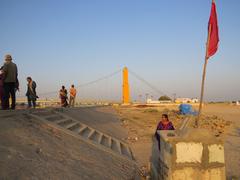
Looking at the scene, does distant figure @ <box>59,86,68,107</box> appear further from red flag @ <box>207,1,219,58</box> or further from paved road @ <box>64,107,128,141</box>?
red flag @ <box>207,1,219,58</box>

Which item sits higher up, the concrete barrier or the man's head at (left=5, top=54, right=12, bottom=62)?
the man's head at (left=5, top=54, right=12, bottom=62)

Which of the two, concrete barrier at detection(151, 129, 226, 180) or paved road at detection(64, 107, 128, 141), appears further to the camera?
paved road at detection(64, 107, 128, 141)

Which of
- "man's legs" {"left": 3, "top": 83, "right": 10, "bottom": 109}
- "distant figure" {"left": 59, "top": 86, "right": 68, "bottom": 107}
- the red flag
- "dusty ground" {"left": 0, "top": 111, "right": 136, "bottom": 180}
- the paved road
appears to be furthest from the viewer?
"distant figure" {"left": 59, "top": 86, "right": 68, "bottom": 107}

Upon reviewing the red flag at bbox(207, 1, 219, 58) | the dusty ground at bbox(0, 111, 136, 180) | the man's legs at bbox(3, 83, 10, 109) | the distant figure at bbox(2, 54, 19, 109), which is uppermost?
the red flag at bbox(207, 1, 219, 58)

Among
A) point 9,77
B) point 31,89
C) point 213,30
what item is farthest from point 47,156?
point 31,89

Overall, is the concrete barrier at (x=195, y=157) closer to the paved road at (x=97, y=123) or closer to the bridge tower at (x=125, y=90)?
the paved road at (x=97, y=123)

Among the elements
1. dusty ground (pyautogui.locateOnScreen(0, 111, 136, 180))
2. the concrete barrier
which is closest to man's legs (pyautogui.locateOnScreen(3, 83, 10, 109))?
dusty ground (pyautogui.locateOnScreen(0, 111, 136, 180))

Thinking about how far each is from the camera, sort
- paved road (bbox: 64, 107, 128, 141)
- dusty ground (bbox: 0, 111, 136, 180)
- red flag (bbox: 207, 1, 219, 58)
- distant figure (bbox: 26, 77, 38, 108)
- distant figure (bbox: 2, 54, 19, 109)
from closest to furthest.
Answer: dusty ground (bbox: 0, 111, 136, 180) < red flag (bbox: 207, 1, 219, 58) < distant figure (bbox: 2, 54, 19, 109) < paved road (bbox: 64, 107, 128, 141) < distant figure (bbox: 26, 77, 38, 108)

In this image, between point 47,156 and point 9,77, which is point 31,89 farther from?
point 47,156

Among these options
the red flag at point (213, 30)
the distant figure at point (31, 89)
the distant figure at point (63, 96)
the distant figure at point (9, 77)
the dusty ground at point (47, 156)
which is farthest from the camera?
the distant figure at point (63, 96)

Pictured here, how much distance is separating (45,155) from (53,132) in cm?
210

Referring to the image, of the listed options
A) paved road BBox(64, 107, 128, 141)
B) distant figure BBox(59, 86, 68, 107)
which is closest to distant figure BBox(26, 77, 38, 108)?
paved road BBox(64, 107, 128, 141)

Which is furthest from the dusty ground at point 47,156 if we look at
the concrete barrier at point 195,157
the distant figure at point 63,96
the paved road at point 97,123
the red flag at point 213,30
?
the distant figure at point 63,96

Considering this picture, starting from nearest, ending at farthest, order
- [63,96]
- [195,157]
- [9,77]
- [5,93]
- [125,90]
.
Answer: [195,157] → [9,77] → [5,93] → [63,96] → [125,90]
